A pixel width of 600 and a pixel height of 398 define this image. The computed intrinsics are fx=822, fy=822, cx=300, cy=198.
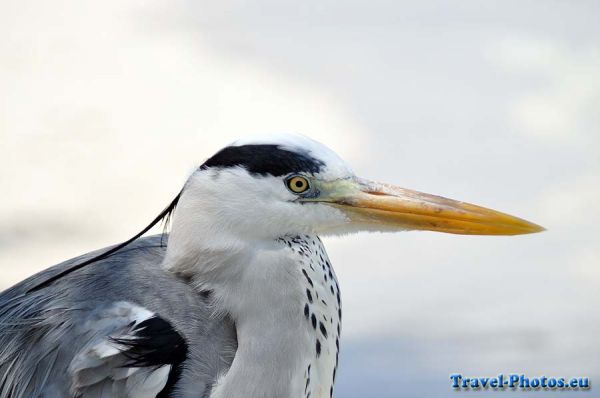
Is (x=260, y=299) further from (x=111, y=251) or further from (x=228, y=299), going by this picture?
(x=111, y=251)

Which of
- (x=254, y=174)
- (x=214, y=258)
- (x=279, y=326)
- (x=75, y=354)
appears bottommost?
(x=75, y=354)

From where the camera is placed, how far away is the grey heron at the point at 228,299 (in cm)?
380

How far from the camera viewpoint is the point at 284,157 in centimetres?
383

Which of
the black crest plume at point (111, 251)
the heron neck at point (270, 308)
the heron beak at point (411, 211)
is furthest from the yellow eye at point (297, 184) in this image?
the black crest plume at point (111, 251)

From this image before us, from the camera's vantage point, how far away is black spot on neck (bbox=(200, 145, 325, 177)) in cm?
384

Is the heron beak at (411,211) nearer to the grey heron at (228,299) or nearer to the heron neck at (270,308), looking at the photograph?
the grey heron at (228,299)

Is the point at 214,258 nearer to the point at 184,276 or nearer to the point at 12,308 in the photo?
the point at 184,276

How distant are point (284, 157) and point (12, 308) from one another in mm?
1655

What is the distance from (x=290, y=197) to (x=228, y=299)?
578mm

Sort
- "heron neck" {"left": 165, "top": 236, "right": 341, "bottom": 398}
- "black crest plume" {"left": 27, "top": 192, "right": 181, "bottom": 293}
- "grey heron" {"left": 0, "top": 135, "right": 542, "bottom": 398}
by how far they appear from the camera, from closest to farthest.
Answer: "grey heron" {"left": 0, "top": 135, "right": 542, "bottom": 398}, "heron neck" {"left": 165, "top": 236, "right": 341, "bottom": 398}, "black crest plume" {"left": 27, "top": 192, "right": 181, "bottom": 293}

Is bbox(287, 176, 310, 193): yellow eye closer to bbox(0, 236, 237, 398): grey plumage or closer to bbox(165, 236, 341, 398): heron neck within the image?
bbox(165, 236, 341, 398): heron neck

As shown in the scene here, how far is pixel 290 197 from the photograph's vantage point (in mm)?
3881

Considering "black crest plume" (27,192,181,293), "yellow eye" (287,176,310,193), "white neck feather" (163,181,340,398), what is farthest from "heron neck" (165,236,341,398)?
"black crest plume" (27,192,181,293)

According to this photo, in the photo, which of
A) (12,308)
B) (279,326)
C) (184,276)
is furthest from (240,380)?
(12,308)
